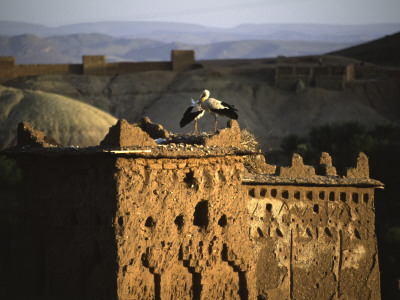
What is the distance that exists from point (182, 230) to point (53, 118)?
3633 centimetres

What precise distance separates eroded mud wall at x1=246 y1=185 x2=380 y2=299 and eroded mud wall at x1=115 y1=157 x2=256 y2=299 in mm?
3179

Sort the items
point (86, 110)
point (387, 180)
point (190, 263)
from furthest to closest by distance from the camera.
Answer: point (86, 110) → point (387, 180) → point (190, 263)

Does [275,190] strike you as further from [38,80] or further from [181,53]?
[181,53]

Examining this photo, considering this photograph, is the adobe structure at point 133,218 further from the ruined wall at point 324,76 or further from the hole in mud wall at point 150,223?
the ruined wall at point 324,76

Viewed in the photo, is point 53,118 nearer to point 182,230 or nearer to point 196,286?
point 196,286

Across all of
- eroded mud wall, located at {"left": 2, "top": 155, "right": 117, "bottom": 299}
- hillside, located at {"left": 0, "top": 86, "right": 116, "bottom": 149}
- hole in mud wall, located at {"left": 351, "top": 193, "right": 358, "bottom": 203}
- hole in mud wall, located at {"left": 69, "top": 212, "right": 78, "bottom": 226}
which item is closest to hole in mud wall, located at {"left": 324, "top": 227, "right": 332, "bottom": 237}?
hole in mud wall, located at {"left": 351, "top": 193, "right": 358, "bottom": 203}

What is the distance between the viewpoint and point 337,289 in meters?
20.5

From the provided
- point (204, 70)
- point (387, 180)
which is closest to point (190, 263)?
point (387, 180)

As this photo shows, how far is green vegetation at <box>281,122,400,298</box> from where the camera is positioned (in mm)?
26444

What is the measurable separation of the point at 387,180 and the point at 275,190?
20391 mm

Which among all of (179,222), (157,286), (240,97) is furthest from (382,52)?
(157,286)

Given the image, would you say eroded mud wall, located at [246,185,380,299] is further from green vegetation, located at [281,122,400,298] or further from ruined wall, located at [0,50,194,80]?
ruined wall, located at [0,50,194,80]

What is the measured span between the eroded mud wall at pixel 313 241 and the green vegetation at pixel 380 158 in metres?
1.00

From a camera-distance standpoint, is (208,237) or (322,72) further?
(322,72)
